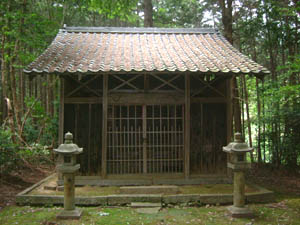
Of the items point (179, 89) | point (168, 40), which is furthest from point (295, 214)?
point (168, 40)

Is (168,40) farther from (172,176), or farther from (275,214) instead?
(275,214)

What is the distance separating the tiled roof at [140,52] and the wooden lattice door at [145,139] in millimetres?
1330

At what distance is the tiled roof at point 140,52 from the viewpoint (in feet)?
23.2

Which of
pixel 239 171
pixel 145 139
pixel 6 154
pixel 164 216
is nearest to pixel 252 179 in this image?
pixel 239 171

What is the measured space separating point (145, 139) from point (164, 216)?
2515 millimetres

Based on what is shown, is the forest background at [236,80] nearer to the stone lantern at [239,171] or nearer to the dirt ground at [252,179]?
the dirt ground at [252,179]

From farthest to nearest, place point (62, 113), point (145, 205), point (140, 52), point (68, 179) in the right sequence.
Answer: point (140, 52) < point (62, 113) < point (145, 205) < point (68, 179)

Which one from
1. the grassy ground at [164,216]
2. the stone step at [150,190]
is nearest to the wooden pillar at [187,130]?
the stone step at [150,190]

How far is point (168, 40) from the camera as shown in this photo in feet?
32.8

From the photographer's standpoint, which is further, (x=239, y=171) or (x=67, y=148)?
(x=239, y=171)

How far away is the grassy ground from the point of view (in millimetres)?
5348

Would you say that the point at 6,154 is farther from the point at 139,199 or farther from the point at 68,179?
the point at 139,199

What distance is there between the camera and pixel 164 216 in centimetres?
573

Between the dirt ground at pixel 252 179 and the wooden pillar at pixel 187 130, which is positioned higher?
Answer: the wooden pillar at pixel 187 130
